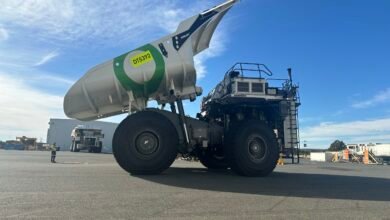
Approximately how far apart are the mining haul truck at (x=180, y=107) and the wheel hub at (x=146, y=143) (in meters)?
0.03

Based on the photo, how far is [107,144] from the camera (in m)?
60.0

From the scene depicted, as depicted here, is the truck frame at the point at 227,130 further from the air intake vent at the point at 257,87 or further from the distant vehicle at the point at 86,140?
the distant vehicle at the point at 86,140

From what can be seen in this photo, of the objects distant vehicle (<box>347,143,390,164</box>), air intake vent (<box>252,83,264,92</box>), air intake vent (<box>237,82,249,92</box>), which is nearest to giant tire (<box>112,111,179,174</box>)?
air intake vent (<box>237,82,249,92</box>)

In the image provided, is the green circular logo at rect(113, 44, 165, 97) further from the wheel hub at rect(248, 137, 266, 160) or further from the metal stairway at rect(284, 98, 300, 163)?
the metal stairway at rect(284, 98, 300, 163)

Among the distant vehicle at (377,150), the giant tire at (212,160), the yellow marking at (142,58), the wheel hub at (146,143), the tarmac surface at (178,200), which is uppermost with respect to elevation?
the yellow marking at (142,58)

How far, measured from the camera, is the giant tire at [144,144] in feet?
34.7

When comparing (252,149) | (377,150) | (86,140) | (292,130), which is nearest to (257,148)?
(252,149)

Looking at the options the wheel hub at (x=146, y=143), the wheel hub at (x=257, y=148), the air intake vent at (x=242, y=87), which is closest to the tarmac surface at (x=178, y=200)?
the wheel hub at (x=146, y=143)

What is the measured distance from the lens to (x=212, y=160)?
14398 mm

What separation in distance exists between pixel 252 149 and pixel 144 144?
3191 millimetres

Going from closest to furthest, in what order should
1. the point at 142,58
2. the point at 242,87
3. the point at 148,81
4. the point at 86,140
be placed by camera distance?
the point at 142,58
the point at 148,81
the point at 242,87
the point at 86,140

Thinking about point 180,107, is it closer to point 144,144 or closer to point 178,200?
point 144,144

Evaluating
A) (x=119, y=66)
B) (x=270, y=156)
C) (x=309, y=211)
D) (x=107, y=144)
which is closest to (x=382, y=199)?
(x=309, y=211)

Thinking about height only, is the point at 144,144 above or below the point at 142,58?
below
